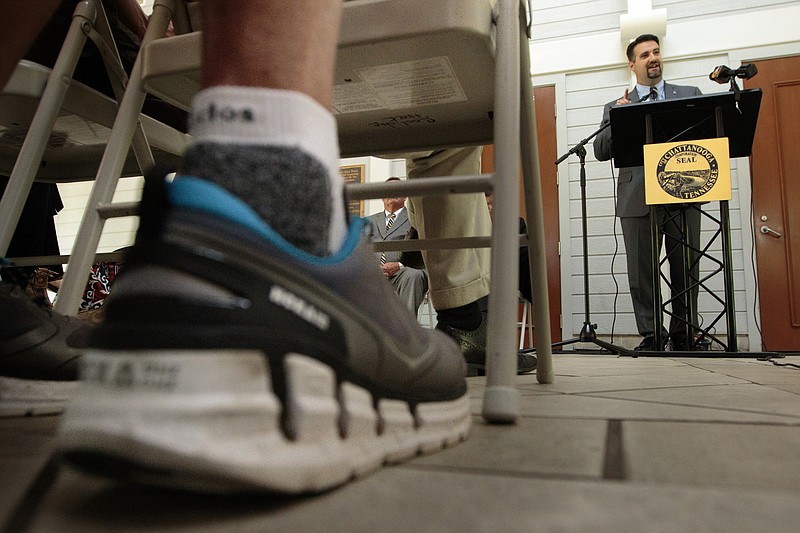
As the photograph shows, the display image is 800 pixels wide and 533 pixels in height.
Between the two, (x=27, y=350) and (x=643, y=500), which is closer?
(x=643, y=500)

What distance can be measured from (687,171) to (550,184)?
192 cm

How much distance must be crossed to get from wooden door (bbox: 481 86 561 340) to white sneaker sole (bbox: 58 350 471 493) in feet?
12.9

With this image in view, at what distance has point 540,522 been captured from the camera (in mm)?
264

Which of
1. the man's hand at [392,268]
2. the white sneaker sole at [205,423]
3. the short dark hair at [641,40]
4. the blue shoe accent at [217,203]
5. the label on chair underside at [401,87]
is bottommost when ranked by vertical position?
the white sneaker sole at [205,423]

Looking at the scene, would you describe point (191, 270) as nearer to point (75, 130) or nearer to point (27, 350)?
point (27, 350)

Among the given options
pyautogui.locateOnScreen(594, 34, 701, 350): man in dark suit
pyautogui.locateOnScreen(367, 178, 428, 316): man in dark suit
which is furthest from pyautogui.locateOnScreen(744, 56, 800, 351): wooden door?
pyautogui.locateOnScreen(367, 178, 428, 316): man in dark suit

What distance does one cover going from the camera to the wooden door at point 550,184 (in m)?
4.21

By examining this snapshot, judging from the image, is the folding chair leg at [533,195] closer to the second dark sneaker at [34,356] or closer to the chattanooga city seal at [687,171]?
the second dark sneaker at [34,356]

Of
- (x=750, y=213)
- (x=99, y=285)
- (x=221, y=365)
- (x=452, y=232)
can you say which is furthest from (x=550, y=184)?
(x=221, y=365)

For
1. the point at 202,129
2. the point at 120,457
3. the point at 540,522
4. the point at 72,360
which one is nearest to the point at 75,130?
the point at 72,360

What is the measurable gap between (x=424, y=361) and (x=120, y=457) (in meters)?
0.25

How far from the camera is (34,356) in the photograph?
640 mm

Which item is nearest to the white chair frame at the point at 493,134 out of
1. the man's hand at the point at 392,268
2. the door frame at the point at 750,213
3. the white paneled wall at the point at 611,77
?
the man's hand at the point at 392,268

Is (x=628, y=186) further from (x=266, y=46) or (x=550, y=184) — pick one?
(x=266, y=46)
